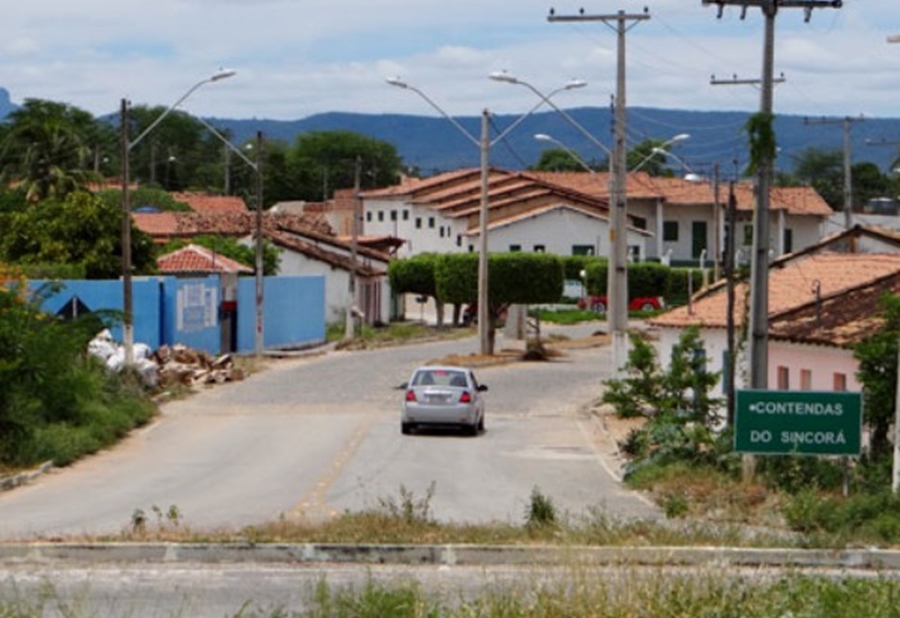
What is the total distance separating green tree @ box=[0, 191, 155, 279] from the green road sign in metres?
36.9

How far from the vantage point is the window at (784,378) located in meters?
36.6

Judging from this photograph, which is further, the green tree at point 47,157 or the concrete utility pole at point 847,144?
the green tree at point 47,157

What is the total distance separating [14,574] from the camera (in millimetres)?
18266

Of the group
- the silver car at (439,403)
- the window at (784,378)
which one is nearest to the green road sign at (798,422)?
the window at (784,378)

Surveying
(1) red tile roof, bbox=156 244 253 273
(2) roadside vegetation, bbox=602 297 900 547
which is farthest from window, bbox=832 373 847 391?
(1) red tile roof, bbox=156 244 253 273

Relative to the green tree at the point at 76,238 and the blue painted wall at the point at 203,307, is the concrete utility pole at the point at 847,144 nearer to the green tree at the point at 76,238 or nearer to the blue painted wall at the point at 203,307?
the blue painted wall at the point at 203,307

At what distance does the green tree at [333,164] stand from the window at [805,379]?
424 ft

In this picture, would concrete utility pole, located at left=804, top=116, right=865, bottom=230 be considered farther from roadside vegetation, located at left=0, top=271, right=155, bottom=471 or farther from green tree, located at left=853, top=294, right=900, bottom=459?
green tree, located at left=853, top=294, right=900, bottom=459

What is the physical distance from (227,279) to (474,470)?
1132 inches

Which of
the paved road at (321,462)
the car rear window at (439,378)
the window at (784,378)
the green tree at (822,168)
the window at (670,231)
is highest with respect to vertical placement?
the green tree at (822,168)

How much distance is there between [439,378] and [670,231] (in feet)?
231

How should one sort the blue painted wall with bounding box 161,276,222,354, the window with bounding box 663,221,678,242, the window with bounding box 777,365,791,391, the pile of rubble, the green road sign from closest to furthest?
the green road sign < the window with bounding box 777,365,791,391 < the pile of rubble < the blue painted wall with bounding box 161,276,222,354 < the window with bounding box 663,221,678,242

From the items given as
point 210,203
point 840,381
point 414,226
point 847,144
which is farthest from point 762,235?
point 210,203

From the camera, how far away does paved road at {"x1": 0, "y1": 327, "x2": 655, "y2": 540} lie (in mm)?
26500
